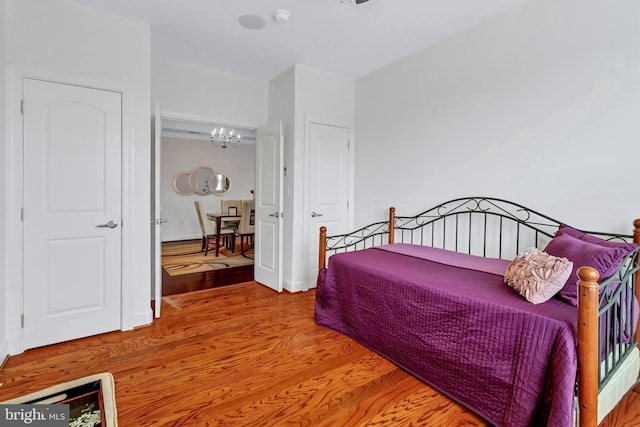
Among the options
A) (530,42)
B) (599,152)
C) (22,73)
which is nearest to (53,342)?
(22,73)

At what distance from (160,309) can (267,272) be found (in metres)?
1.23

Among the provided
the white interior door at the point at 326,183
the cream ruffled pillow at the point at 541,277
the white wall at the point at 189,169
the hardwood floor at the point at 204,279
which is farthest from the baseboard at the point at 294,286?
the white wall at the point at 189,169

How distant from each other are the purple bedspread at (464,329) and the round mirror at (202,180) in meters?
5.85

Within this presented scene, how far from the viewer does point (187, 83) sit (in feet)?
11.4

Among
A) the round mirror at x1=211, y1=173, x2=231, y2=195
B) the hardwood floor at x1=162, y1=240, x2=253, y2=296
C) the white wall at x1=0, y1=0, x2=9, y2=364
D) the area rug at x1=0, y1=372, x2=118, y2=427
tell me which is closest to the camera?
the area rug at x1=0, y1=372, x2=118, y2=427

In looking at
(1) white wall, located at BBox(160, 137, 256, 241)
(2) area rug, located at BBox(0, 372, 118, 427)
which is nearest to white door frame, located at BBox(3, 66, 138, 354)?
(2) area rug, located at BBox(0, 372, 118, 427)

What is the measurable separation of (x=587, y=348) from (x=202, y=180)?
7.60m

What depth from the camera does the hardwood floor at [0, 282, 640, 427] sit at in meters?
1.63

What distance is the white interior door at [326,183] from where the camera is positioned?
375cm

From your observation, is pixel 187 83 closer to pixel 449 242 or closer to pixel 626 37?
pixel 449 242

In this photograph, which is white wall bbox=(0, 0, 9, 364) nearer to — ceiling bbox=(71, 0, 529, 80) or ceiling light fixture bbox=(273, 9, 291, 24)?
ceiling bbox=(71, 0, 529, 80)

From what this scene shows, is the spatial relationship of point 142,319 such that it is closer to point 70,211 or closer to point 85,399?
point 70,211

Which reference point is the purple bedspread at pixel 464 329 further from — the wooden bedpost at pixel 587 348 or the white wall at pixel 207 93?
the white wall at pixel 207 93

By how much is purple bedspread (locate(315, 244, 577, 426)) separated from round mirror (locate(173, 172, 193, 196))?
5846mm
